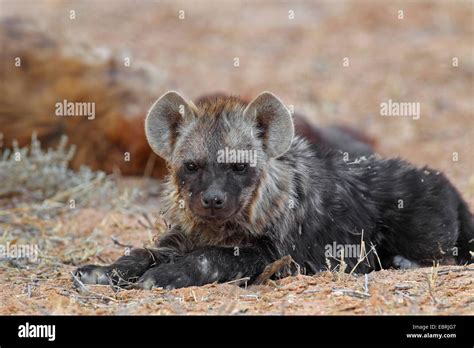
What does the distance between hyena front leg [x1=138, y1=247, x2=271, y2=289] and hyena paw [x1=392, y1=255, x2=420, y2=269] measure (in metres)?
1.36

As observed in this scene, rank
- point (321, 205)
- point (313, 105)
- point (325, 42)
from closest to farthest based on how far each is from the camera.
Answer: point (321, 205) → point (313, 105) → point (325, 42)

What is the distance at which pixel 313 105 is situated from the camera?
1405 centimetres

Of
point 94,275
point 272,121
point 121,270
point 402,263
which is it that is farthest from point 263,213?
point 402,263

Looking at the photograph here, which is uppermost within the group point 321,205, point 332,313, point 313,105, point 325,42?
point 325,42

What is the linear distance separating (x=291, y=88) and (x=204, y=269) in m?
8.79

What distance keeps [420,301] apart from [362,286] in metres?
0.50

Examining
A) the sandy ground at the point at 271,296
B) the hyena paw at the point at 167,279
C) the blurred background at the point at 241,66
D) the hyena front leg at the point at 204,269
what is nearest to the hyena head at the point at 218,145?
the hyena front leg at the point at 204,269

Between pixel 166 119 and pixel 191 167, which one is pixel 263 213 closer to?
pixel 191 167

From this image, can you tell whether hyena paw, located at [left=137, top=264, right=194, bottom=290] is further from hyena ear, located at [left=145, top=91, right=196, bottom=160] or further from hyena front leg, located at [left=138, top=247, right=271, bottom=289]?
hyena ear, located at [left=145, top=91, right=196, bottom=160]

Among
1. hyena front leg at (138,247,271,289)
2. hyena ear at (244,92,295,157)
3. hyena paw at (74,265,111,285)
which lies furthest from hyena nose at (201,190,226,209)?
hyena paw at (74,265,111,285)

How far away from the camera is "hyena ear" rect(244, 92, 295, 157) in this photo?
21.5 feet

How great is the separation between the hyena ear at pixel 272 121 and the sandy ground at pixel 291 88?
3.31ft
